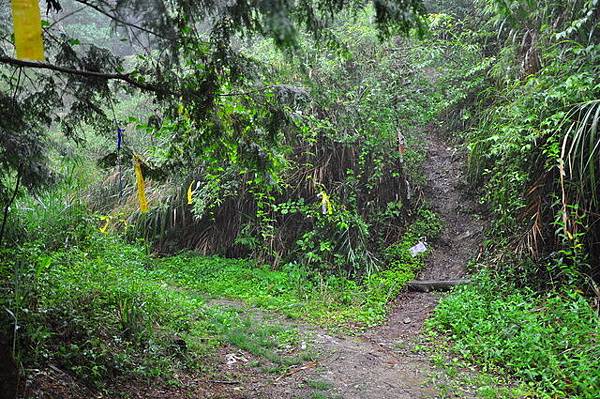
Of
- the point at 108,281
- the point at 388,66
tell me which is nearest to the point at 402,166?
the point at 388,66

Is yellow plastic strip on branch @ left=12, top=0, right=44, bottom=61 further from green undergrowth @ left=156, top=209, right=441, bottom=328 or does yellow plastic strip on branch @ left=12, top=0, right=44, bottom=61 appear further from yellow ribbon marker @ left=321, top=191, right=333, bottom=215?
yellow ribbon marker @ left=321, top=191, right=333, bottom=215

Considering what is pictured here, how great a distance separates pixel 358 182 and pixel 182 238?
11.6 feet

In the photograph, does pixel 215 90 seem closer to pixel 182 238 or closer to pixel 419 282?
pixel 419 282

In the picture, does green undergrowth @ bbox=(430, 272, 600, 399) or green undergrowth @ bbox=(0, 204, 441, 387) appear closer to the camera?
green undergrowth @ bbox=(0, 204, 441, 387)

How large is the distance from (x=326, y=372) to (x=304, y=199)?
4450 millimetres

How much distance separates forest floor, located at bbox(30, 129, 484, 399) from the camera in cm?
349

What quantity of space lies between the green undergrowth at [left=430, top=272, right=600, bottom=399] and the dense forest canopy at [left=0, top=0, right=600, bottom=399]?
3cm

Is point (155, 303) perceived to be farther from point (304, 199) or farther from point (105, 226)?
point (105, 226)

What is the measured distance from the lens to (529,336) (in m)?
4.62

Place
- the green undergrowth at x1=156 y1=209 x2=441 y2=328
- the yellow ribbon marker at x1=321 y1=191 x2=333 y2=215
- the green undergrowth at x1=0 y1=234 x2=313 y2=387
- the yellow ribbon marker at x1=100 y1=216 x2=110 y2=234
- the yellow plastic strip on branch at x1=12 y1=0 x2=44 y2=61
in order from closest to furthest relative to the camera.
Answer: the yellow plastic strip on branch at x1=12 y1=0 x2=44 y2=61 → the green undergrowth at x1=0 y1=234 x2=313 y2=387 → the green undergrowth at x1=156 y1=209 x2=441 y2=328 → the yellow ribbon marker at x1=321 y1=191 x2=333 y2=215 → the yellow ribbon marker at x1=100 y1=216 x2=110 y2=234

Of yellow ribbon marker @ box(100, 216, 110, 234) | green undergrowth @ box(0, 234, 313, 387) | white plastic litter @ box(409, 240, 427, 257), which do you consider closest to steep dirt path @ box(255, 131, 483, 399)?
white plastic litter @ box(409, 240, 427, 257)

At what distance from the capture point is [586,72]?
17.9 ft

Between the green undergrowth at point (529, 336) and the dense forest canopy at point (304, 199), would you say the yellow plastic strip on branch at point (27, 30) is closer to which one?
the dense forest canopy at point (304, 199)

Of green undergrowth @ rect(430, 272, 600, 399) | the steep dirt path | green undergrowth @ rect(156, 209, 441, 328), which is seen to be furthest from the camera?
green undergrowth @ rect(156, 209, 441, 328)
